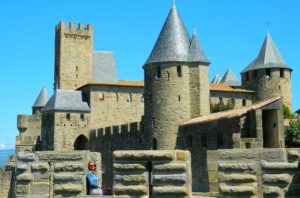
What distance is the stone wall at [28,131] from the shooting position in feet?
171

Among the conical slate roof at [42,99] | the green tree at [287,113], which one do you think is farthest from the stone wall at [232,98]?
the conical slate roof at [42,99]

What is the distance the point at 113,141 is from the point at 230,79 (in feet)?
90.9

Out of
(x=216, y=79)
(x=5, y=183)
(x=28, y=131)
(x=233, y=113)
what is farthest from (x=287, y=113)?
(x=5, y=183)

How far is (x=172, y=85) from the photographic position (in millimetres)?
35750

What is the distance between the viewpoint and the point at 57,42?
59031mm

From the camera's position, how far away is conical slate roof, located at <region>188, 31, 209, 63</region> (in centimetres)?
3731

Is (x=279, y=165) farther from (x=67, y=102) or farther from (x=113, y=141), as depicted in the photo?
(x=67, y=102)

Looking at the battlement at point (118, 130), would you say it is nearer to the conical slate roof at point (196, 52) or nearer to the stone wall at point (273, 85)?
the conical slate roof at point (196, 52)

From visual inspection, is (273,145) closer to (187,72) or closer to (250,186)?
(187,72)

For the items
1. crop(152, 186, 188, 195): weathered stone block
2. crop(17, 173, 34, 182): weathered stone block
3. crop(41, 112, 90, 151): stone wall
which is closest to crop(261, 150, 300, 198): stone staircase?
crop(152, 186, 188, 195): weathered stone block

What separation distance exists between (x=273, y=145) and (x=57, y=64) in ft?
113

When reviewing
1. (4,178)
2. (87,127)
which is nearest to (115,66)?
(87,127)

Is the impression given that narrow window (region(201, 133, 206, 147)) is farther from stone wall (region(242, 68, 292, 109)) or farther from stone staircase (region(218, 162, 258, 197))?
stone wall (region(242, 68, 292, 109))

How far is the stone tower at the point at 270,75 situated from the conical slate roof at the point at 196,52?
1812cm
